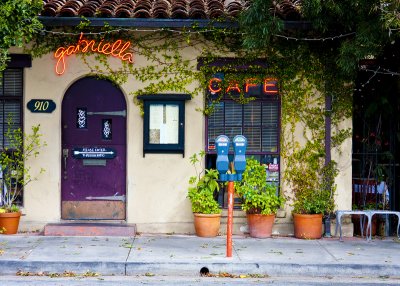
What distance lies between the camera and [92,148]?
12234 mm

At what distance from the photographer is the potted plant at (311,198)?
39.1ft

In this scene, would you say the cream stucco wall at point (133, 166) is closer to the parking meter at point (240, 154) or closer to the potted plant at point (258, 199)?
the potted plant at point (258, 199)

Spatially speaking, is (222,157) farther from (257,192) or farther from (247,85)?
(247,85)

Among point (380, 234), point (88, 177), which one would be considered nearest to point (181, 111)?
point (88, 177)

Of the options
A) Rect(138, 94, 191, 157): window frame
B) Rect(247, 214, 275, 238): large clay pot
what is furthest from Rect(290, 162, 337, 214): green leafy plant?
Rect(138, 94, 191, 157): window frame

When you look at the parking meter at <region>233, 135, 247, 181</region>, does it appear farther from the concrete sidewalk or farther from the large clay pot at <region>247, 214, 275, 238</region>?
the large clay pot at <region>247, 214, 275, 238</region>

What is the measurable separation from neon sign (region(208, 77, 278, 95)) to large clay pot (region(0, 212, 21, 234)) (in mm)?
3859

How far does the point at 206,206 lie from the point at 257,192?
0.90 meters

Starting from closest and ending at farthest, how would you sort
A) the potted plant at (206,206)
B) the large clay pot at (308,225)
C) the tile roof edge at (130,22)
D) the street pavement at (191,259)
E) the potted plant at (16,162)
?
the street pavement at (191,259) < the tile roof edge at (130,22) < the potted plant at (206,206) < the large clay pot at (308,225) < the potted plant at (16,162)

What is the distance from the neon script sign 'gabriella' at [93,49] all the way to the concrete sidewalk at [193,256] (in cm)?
298

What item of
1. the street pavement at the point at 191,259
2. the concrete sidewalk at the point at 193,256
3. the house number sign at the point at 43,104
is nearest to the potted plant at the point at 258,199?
the concrete sidewalk at the point at 193,256

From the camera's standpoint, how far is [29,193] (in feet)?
39.8

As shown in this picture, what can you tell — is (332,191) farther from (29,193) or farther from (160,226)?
(29,193)

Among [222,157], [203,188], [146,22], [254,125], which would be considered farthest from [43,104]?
[222,157]
